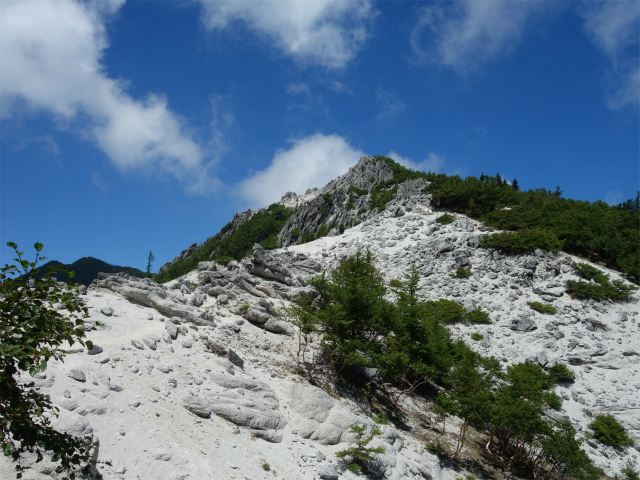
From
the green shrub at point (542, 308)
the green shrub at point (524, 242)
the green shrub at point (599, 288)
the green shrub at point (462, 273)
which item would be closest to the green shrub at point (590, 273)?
the green shrub at point (599, 288)

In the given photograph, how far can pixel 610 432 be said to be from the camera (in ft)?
62.7

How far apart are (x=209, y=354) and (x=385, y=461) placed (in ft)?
23.3

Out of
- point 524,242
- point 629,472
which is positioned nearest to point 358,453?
point 629,472

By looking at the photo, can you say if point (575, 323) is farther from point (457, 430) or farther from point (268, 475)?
point (268, 475)

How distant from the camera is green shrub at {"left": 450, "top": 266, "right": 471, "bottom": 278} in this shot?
109 ft

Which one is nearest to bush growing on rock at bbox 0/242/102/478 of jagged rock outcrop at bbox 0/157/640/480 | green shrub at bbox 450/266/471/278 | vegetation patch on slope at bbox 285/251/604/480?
jagged rock outcrop at bbox 0/157/640/480

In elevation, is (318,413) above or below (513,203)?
below

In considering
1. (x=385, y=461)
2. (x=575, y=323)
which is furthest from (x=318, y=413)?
(x=575, y=323)

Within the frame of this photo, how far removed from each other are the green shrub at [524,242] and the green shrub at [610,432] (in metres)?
16.2

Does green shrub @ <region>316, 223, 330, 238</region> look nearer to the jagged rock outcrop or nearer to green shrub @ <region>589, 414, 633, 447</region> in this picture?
the jagged rock outcrop

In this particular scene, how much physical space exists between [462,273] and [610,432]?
15.8m

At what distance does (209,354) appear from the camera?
14.5 m

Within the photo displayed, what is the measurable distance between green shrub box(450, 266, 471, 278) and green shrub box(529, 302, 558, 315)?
5703mm

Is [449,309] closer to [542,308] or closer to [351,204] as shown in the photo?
[542,308]
